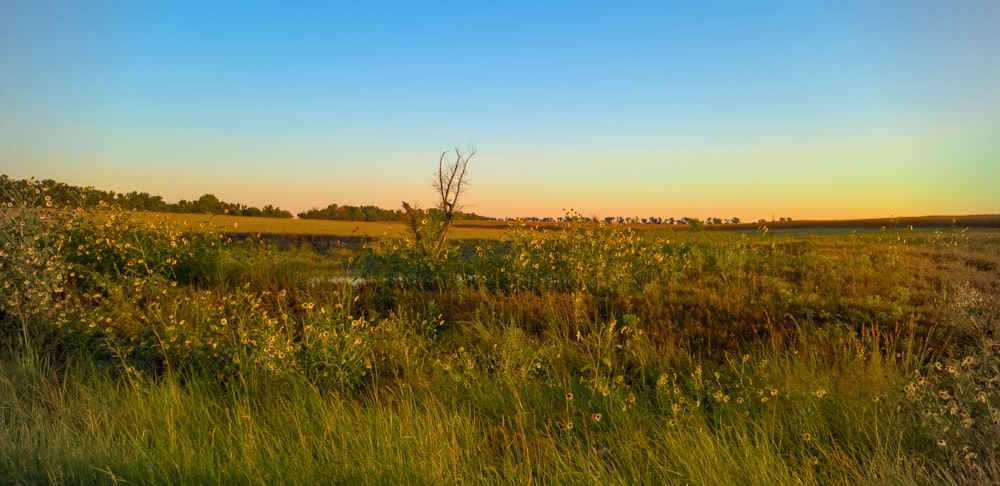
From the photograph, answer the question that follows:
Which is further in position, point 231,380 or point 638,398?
point 231,380

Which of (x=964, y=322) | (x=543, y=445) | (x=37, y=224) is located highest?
(x=37, y=224)

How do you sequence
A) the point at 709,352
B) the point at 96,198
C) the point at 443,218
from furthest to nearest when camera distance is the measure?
the point at 443,218
the point at 96,198
the point at 709,352

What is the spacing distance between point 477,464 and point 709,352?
3.57m

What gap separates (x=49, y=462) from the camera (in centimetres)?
382

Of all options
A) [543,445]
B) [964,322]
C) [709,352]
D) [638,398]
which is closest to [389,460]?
[543,445]

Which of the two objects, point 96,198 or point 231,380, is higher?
point 96,198

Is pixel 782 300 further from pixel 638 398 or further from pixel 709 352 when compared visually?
pixel 638 398

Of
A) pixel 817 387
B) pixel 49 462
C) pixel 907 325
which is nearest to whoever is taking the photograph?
pixel 49 462

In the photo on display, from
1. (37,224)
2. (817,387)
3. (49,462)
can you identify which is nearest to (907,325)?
(817,387)

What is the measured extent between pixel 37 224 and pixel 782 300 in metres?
→ 9.81

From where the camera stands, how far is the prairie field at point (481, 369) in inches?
151

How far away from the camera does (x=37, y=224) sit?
778cm

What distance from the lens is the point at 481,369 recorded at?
621cm

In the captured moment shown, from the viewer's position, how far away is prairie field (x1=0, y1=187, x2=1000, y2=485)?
12.6 ft
